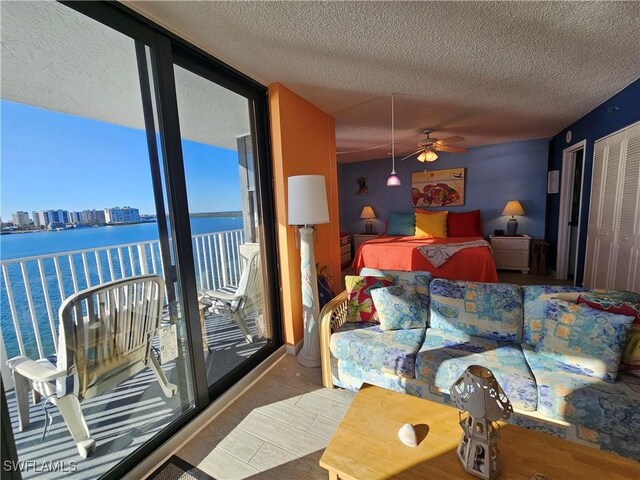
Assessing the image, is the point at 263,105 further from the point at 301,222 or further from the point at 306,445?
the point at 306,445

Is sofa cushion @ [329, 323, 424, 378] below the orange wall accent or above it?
below

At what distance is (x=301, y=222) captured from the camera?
2.10m

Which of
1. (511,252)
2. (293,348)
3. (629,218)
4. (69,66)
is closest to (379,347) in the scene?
(293,348)

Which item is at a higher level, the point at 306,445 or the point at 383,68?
the point at 383,68

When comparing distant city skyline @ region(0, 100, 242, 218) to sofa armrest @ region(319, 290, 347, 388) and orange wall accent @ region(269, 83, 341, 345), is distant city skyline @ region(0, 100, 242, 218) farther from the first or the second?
sofa armrest @ region(319, 290, 347, 388)

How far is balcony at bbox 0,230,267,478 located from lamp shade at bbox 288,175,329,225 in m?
0.68

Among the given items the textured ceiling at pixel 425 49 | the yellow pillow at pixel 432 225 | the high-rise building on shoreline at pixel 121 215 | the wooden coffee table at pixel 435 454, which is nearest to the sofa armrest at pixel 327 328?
the wooden coffee table at pixel 435 454

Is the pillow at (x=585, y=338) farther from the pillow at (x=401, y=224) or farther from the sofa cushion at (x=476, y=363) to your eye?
the pillow at (x=401, y=224)

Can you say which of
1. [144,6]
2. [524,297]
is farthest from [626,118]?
[144,6]

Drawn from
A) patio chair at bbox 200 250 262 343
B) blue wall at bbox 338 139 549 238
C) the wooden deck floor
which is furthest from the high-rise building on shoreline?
blue wall at bbox 338 139 549 238

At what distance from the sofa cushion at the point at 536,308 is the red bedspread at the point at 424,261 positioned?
5.36ft

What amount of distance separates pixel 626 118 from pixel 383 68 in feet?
7.81

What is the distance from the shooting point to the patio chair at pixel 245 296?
2266mm

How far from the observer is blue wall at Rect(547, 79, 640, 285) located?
2.47 meters
